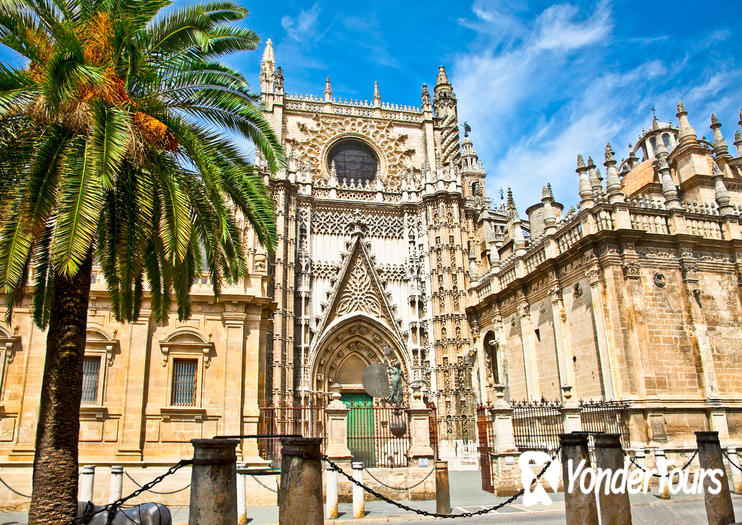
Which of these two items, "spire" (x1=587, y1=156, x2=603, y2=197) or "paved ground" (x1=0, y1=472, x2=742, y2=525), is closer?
"paved ground" (x1=0, y1=472, x2=742, y2=525)

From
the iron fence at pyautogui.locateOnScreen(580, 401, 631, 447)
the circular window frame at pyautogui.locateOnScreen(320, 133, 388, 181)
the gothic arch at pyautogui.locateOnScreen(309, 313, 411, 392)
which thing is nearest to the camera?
the iron fence at pyautogui.locateOnScreen(580, 401, 631, 447)

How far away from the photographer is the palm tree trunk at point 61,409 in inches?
300

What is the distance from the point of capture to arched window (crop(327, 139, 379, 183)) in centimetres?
3278

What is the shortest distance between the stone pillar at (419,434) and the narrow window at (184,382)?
5.72m

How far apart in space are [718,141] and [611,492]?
74.9ft

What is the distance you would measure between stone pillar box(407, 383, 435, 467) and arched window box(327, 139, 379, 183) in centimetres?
2016

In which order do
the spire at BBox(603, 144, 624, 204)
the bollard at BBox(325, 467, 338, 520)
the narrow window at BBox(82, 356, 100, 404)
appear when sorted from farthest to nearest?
the spire at BBox(603, 144, 624, 204), the narrow window at BBox(82, 356, 100, 404), the bollard at BBox(325, 467, 338, 520)

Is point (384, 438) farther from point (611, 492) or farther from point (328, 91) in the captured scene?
point (328, 91)

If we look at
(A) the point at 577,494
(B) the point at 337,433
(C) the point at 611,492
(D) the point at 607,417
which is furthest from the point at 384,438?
(C) the point at 611,492

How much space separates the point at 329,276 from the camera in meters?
29.0

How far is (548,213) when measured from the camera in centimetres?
2064

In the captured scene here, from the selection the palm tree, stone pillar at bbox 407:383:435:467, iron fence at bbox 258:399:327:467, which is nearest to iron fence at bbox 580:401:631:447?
stone pillar at bbox 407:383:435:467

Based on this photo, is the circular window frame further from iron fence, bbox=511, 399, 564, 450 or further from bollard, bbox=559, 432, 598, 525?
bollard, bbox=559, 432, 598, 525

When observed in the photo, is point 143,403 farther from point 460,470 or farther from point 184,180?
point 460,470
